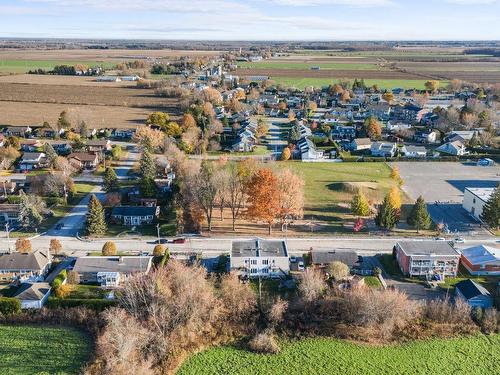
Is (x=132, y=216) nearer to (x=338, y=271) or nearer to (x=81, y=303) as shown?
(x=81, y=303)

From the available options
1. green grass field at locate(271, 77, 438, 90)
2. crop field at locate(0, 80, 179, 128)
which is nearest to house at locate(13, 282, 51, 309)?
crop field at locate(0, 80, 179, 128)

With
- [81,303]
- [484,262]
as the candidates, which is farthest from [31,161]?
[484,262]

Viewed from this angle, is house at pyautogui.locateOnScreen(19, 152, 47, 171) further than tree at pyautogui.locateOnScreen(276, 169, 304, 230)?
Yes

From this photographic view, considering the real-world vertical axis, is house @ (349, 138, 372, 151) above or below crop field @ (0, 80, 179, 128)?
below

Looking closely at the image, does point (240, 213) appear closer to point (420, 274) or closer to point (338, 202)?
point (338, 202)

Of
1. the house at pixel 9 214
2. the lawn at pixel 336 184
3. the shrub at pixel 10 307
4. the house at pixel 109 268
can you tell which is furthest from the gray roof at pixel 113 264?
the lawn at pixel 336 184

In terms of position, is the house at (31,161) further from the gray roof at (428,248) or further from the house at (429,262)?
the house at (429,262)

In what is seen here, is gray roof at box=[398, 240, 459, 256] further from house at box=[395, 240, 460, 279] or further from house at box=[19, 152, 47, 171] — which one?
house at box=[19, 152, 47, 171]

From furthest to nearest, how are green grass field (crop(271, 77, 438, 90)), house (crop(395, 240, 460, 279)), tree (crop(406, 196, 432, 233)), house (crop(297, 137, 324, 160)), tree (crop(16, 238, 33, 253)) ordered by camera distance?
green grass field (crop(271, 77, 438, 90)) < house (crop(297, 137, 324, 160)) < tree (crop(406, 196, 432, 233)) < tree (crop(16, 238, 33, 253)) < house (crop(395, 240, 460, 279))
